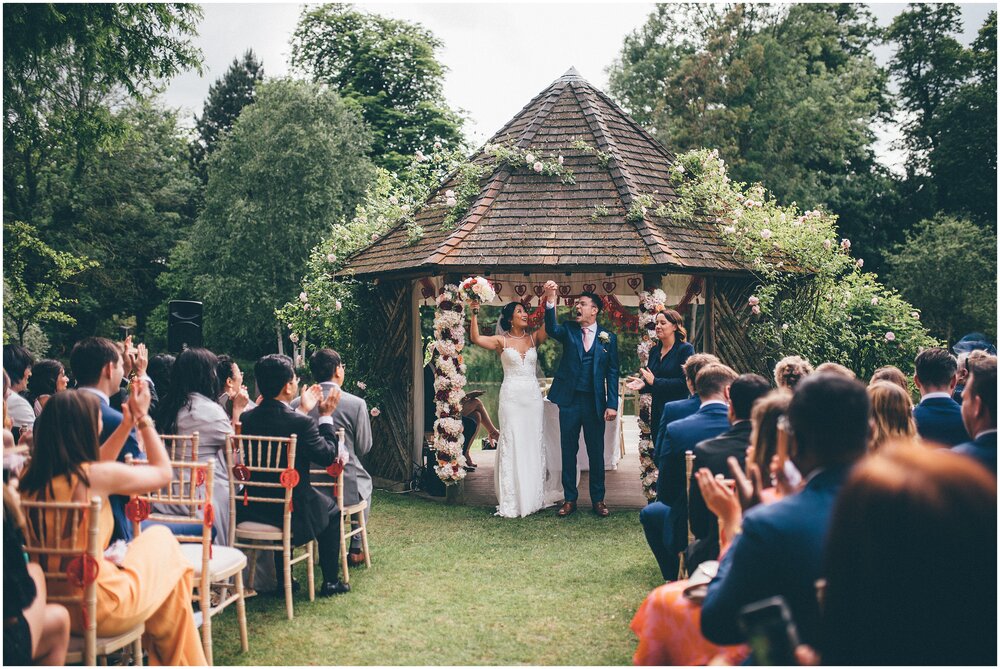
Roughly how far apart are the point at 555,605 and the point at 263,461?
8.04ft

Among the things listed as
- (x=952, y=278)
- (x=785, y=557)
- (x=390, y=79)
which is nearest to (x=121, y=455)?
(x=785, y=557)

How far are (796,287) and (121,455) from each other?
28.3 feet

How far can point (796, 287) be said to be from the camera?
10898 millimetres

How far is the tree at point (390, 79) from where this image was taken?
3203 cm

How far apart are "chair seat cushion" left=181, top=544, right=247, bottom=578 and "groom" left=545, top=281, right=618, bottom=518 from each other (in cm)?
453

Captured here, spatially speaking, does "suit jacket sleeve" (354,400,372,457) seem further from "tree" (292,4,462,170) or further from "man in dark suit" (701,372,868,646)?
"tree" (292,4,462,170)

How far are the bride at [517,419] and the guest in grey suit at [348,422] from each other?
2.31 m

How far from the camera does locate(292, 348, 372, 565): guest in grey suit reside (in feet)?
22.4

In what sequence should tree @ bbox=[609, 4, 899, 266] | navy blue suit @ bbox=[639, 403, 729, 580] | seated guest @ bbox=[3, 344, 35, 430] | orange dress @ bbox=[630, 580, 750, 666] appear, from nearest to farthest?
orange dress @ bbox=[630, 580, 750, 666]
navy blue suit @ bbox=[639, 403, 729, 580]
seated guest @ bbox=[3, 344, 35, 430]
tree @ bbox=[609, 4, 899, 266]

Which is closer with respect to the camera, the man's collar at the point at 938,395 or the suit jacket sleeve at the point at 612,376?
the man's collar at the point at 938,395

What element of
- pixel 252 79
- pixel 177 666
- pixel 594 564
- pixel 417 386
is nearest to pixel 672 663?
pixel 177 666

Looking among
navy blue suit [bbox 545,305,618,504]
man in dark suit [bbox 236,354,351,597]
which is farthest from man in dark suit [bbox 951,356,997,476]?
navy blue suit [bbox 545,305,618,504]

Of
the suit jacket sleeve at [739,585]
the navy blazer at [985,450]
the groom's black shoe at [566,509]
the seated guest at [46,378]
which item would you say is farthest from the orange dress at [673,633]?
the seated guest at [46,378]

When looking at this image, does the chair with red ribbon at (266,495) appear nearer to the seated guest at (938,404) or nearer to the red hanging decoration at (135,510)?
the red hanging decoration at (135,510)
